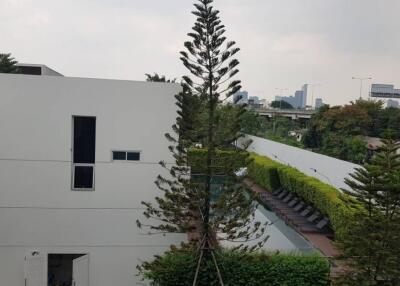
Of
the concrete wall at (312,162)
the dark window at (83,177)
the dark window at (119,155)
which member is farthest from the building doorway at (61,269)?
the concrete wall at (312,162)

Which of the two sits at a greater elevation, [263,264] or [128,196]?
[128,196]

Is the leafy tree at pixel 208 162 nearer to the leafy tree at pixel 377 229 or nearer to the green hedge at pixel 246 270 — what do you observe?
the green hedge at pixel 246 270

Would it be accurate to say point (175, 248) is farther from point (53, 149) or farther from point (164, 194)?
point (53, 149)

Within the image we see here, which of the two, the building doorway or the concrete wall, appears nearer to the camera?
the building doorway

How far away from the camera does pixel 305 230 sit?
445 inches

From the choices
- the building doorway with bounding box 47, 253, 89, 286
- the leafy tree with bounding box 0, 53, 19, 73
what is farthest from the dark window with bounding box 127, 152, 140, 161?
the leafy tree with bounding box 0, 53, 19, 73

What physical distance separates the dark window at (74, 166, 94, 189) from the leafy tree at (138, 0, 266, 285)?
1180 mm

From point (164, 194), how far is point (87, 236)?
1.57 m

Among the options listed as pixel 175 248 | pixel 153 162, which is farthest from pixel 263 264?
pixel 153 162

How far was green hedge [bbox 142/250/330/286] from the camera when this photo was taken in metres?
7.04

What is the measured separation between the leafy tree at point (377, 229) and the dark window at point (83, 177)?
434cm

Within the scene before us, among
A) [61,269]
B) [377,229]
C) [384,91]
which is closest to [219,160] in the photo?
[377,229]

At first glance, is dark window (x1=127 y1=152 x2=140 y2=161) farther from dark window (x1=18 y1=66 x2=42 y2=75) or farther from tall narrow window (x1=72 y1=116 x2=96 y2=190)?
dark window (x1=18 y1=66 x2=42 y2=75)

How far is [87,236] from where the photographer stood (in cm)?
743
